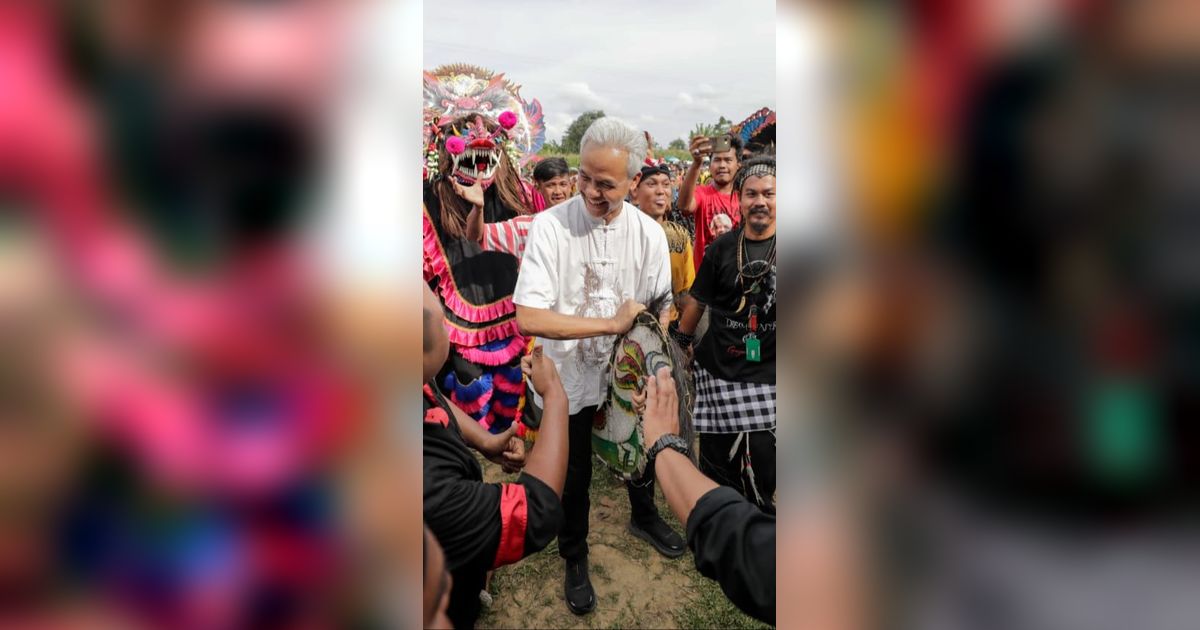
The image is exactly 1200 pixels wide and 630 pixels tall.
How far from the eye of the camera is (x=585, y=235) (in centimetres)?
180

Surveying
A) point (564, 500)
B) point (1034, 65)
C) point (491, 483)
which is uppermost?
point (1034, 65)

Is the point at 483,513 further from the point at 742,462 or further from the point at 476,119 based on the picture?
the point at 476,119

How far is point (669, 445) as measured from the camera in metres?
1.72

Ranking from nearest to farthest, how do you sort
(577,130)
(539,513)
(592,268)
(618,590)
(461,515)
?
(461,515) < (539,513) < (577,130) < (592,268) < (618,590)

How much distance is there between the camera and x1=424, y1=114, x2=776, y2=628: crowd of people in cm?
173

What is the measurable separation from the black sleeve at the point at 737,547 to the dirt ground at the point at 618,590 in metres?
0.50

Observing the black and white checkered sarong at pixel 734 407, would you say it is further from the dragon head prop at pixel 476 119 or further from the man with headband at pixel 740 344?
the dragon head prop at pixel 476 119

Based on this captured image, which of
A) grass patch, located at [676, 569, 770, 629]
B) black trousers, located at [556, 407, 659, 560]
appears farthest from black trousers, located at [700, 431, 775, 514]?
grass patch, located at [676, 569, 770, 629]

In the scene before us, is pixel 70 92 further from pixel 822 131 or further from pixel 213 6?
pixel 822 131

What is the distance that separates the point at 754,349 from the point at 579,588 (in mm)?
1000

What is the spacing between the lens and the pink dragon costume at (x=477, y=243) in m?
1.75

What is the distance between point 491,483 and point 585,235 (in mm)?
762

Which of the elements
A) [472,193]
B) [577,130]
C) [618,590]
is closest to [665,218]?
[577,130]

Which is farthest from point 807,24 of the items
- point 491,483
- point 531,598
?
point 531,598
